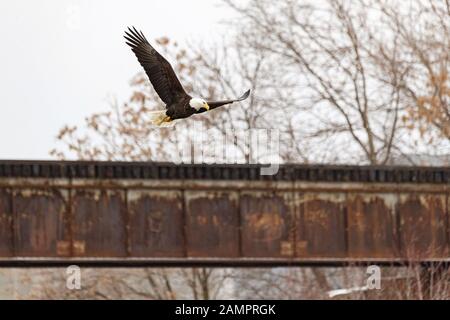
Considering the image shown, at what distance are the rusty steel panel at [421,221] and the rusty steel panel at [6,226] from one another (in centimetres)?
961

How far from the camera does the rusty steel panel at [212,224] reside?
4428 centimetres

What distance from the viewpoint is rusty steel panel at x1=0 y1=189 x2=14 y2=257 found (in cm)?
4247

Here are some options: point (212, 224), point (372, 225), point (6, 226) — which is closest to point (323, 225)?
point (372, 225)

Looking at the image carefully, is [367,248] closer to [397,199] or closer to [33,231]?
[397,199]

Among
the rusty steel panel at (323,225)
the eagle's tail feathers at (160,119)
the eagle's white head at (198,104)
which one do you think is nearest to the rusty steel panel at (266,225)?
the rusty steel panel at (323,225)

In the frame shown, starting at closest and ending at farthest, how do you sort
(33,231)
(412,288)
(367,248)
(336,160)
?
(33,231) < (367,248) < (412,288) < (336,160)

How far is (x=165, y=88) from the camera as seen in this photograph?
21.0 m

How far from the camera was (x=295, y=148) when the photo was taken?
66750 mm

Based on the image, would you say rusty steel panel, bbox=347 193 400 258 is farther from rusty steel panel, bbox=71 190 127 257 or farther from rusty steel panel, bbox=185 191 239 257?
rusty steel panel, bbox=71 190 127 257

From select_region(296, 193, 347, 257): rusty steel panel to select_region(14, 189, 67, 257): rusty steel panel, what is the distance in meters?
5.88

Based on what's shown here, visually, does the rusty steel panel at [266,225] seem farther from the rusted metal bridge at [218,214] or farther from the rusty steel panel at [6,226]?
the rusty steel panel at [6,226]

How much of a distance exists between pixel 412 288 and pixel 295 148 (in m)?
14.8

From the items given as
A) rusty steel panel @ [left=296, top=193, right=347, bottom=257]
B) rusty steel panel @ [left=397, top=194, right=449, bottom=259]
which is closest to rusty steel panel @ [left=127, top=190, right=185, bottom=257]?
rusty steel panel @ [left=296, top=193, right=347, bottom=257]

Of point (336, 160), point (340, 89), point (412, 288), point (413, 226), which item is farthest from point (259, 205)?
point (340, 89)
